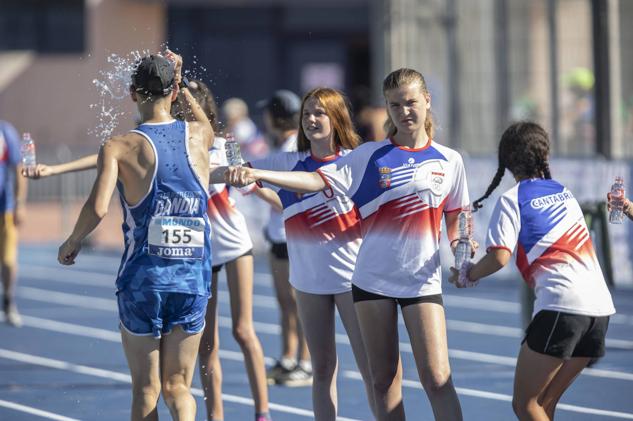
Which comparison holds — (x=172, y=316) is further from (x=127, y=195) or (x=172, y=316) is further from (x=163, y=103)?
(x=163, y=103)

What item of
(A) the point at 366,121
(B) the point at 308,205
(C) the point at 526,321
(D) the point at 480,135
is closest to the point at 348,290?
(B) the point at 308,205

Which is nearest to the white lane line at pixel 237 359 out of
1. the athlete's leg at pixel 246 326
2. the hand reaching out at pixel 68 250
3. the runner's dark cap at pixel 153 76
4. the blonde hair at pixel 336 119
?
the athlete's leg at pixel 246 326

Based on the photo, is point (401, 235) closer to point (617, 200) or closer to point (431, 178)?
point (431, 178)

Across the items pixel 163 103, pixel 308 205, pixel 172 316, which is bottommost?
pixel 172 316

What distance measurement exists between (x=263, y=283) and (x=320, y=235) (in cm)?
961

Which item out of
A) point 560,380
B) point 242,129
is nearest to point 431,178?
point 560,380

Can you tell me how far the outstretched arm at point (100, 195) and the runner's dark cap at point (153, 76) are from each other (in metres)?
0.31

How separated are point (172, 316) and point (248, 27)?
2642 cm

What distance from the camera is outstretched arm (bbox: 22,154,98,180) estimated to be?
668 cm

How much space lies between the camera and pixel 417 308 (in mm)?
6004

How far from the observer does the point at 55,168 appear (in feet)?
22.5

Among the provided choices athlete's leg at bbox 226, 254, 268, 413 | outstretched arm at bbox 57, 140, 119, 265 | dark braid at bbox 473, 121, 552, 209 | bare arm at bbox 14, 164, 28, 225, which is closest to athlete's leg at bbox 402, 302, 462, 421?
dark braid at bbox 473, 121, 552, 209

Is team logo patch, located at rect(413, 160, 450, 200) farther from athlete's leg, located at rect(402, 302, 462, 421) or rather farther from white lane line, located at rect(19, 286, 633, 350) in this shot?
white lane line, located at rect(19, 286, 633, 350)

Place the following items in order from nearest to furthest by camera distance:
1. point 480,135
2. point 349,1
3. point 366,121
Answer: point 366,121 < point 480,135 < point 349,1
